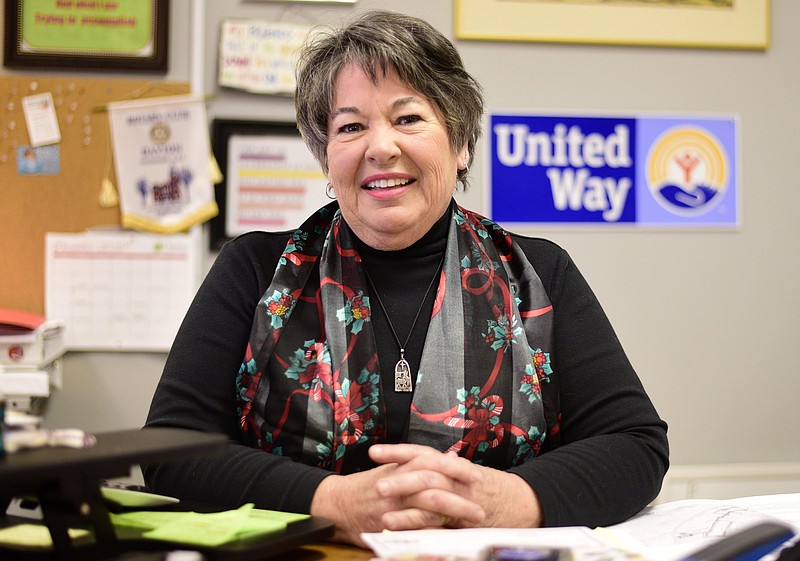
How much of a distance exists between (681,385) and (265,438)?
151 cm

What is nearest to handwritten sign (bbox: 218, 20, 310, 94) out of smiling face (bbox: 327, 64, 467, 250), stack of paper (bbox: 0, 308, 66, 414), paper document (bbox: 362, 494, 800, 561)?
stack of paper (bbox: 0, 308, 66, 414)

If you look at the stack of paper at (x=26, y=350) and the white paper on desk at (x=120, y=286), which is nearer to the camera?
the stack of paper at (x=26, y=350)

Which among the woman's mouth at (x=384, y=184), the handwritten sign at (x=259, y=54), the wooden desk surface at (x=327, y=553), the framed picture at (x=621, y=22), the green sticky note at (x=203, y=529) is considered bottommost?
the wooden desk surface at (x=327, y=553)

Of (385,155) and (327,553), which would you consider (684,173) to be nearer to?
(385,155)

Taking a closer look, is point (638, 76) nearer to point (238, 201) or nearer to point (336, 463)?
point (238, 201)

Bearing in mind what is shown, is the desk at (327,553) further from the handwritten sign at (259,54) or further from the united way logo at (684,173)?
the united way logo at (684,173)

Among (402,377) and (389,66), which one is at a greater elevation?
(389,66)

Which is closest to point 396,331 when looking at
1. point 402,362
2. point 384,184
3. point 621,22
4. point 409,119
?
point 402,362

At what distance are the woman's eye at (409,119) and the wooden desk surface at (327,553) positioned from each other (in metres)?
0.67

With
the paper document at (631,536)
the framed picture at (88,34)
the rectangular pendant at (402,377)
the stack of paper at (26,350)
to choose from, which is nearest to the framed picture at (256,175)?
the framed picture at (88,34)

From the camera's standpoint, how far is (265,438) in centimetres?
118

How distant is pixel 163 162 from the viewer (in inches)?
86.4

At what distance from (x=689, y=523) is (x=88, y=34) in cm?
194

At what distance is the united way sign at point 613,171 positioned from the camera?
7.43 feet
